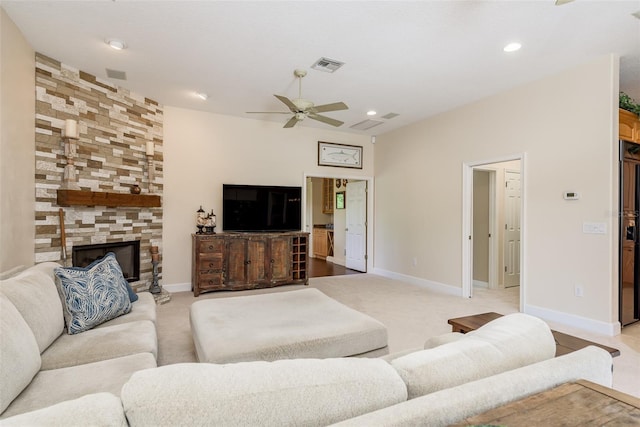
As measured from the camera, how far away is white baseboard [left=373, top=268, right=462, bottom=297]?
4.98 m

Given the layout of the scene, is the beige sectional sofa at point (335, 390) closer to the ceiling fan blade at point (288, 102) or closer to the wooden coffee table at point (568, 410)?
the wooden coffee table at point (568, 410)

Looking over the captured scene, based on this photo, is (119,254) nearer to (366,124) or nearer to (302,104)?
(302,104)

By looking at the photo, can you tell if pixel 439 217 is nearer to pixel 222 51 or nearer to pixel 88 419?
pixel 222 51

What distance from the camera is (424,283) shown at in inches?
217

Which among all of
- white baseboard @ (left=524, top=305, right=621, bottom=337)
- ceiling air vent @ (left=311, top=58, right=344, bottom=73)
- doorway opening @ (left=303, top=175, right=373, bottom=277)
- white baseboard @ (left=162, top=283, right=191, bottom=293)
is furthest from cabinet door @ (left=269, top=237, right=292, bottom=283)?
white baseboard @ (left=524, top=305, right=621, bottom=337)

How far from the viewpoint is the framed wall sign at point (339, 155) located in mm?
6188

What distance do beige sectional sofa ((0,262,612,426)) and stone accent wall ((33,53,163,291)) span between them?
3540 millimetres

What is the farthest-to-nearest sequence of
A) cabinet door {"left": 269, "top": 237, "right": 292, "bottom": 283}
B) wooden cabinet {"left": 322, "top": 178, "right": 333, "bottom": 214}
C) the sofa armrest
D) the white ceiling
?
wooden cabinet {"left": 322, "top": 178, "right": 333, "bottom": 214} < cabinet door {"left": 269, "top": 237, "right": 292, "bottom": 283} < the white ceiling < the sofa armrest

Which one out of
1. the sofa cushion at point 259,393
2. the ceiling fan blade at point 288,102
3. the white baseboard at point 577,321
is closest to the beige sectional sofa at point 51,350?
the sofa cushion at point 259,393

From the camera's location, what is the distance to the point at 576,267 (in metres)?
3.51

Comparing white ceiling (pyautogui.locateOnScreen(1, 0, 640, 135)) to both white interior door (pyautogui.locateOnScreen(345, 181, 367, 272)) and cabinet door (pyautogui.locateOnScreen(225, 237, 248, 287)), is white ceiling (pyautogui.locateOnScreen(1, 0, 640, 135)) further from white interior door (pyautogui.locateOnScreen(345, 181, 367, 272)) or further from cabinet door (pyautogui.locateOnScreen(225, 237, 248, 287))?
white interior door (pyautogui.locateOnScreen(345, 181, 367, 272))

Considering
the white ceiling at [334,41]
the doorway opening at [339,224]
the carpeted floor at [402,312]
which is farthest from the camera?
the doorway opening at [339,224]

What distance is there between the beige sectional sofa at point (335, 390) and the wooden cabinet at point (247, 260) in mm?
4177

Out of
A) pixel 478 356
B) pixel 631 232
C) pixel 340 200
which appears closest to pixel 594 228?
pixel 631 232
